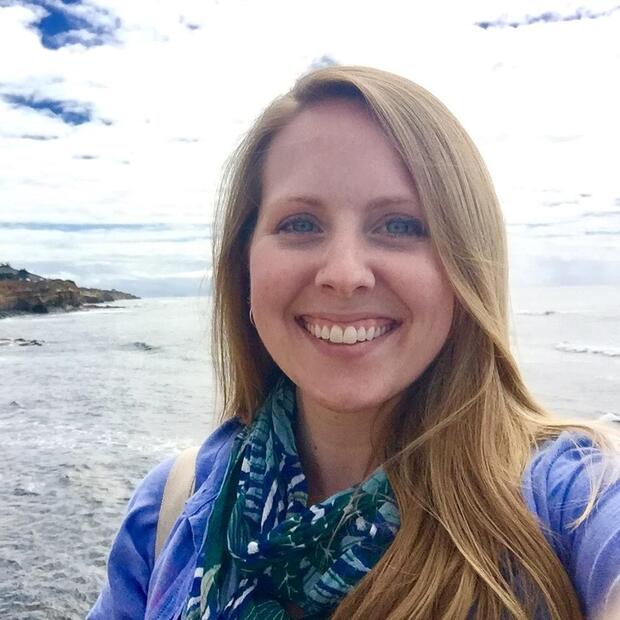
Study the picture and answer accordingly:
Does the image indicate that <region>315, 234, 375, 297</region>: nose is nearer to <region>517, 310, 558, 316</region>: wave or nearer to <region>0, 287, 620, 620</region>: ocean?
<region>0, 287, 620, 620</region>: ocean

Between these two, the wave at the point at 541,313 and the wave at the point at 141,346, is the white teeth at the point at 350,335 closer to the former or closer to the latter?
the wave at the point at 141,346

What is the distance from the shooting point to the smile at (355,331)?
1.63 meters

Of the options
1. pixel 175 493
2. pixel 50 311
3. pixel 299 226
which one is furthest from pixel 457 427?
pixel 50 311

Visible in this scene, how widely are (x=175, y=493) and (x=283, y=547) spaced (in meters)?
0.51

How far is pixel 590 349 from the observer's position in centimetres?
1226

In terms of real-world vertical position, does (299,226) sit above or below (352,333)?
above

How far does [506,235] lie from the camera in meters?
1.81

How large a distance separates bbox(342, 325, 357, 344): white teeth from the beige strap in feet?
2.19

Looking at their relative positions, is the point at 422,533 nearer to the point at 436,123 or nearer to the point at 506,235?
the point at 506,235

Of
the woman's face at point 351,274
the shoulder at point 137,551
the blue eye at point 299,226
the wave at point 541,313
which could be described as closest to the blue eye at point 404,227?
the woman's face at point 351,274

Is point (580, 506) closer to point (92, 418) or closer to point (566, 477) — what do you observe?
point (566, 477)

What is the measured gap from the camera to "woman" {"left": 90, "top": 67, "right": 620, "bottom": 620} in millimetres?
1408

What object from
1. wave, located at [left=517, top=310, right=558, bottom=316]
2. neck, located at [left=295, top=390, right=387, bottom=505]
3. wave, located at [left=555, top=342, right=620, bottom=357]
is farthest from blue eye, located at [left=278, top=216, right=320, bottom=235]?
wave, located at [left=517, top=310, right=558, bottom=316]

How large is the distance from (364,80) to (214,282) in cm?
80
